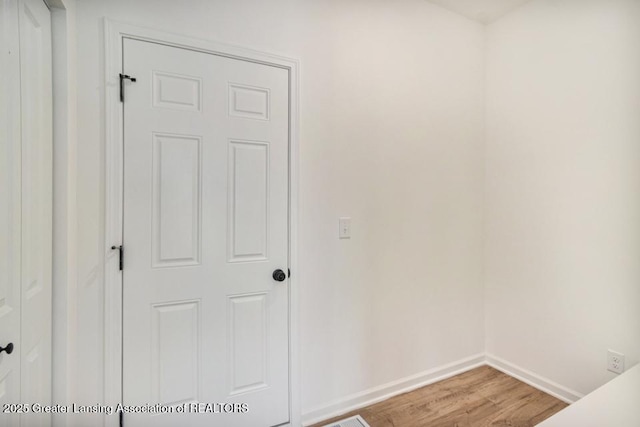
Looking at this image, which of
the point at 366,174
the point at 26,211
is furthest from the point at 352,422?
the point at 26,211

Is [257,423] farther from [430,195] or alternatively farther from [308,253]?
[430,195]

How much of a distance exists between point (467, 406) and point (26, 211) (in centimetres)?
255

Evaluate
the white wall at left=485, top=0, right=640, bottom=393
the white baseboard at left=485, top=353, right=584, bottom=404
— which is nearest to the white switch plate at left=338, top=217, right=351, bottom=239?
the white wall at left=485, top=0, right=640, bottom=393

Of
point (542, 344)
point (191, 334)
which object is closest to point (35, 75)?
point (191, 334)

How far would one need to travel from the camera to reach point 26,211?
107cm

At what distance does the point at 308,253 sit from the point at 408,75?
1463 millimetres

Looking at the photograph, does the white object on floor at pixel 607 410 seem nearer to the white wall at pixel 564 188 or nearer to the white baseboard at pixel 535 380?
the white wall at pixel 564 188

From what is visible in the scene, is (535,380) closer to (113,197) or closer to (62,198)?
(113,197)

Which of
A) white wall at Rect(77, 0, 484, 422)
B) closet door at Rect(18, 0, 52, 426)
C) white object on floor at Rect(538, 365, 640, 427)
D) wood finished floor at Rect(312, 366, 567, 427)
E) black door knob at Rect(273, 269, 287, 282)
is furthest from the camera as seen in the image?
wood finished floor at Rect(312, 366, 567, 427)

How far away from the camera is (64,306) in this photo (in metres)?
1.29

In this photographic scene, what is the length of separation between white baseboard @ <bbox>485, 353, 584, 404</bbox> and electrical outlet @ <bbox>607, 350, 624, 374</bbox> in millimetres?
285

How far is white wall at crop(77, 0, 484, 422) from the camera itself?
1385 mm

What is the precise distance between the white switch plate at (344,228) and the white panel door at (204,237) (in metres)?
0.37

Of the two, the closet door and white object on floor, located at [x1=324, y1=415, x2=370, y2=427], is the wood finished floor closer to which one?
white object on floor, located at [x1=324, y1=415, x2=370, y2=427]
